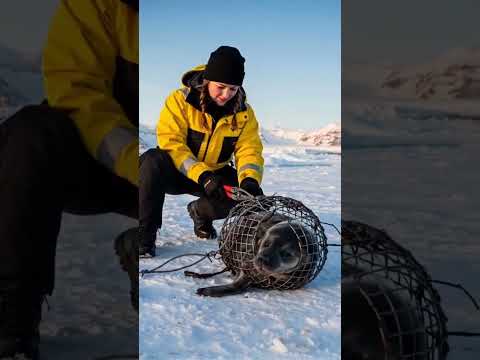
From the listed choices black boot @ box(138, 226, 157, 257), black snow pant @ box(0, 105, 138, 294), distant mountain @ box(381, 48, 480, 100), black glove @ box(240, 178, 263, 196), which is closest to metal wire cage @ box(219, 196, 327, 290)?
black glove @ box(240, 178, 263, 196)

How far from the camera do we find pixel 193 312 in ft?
4.19

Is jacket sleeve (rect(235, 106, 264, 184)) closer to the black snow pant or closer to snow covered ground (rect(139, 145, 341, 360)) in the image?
snow covered ground (rect(139, 145, 341, 360))

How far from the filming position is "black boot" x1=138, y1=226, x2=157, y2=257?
160cm

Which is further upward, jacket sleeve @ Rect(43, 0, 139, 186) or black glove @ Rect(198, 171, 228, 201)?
jacket sleeve @ Rect(43, 0, 139, 186)

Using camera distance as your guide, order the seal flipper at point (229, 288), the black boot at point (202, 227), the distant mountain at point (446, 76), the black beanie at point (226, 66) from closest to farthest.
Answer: the distant mountain at point (446, 76) → the seal flipper at point (229, 288) → the black beanie at point (226, 66) → the black boot at point (202, 227)

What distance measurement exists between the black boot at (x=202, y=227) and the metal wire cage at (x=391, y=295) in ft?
2.72

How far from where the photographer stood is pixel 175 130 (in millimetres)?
1660

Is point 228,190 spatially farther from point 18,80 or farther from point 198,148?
point 18,80

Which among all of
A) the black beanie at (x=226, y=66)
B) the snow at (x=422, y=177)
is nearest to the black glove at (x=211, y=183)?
the black beanie at (x=226, y=66)

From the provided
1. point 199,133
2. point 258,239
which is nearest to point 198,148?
point 199,133

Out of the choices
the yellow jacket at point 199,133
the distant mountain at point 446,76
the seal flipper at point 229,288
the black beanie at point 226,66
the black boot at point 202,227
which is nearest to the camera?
the distant mountain at point 446,76

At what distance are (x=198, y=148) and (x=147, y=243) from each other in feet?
1.06

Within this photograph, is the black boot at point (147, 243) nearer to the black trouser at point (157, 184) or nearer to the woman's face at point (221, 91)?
the black trouser at point (157, 184)

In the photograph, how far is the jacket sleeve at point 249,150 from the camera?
1.62m
